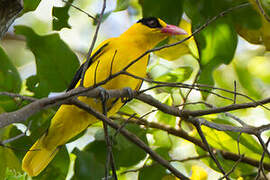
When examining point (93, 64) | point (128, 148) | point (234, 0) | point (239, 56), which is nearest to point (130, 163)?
point (128, 148)

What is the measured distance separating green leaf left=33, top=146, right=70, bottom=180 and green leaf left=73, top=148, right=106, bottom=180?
0.12m

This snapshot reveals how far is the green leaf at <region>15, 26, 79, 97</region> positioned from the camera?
9.34 feet

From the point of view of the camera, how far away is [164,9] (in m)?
2.86

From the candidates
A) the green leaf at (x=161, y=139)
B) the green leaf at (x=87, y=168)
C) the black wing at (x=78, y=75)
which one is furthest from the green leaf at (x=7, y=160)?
the green leaf at (x=161, y=139)

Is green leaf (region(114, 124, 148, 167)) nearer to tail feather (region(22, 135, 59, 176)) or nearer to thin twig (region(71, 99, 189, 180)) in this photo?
tail feather (region(22, 135, 59, 176))

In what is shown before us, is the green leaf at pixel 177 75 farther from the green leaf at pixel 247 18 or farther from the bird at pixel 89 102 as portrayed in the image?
the green leaf at pixel 247 18

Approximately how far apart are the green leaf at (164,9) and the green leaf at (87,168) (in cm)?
110

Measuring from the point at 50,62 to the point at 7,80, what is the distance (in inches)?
13.1

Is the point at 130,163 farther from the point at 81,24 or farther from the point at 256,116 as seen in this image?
the point at 81,24

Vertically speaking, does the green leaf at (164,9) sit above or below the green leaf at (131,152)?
above

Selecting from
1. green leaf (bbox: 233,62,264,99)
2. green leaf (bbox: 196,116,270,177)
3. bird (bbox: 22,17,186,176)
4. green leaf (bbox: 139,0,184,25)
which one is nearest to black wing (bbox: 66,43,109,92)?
bird (bbox: 22,17,186,176)

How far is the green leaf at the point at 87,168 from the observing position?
2.59 meters

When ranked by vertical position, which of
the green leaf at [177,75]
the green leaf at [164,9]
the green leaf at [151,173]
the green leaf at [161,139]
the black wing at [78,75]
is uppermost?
the green leaf at [164,9]

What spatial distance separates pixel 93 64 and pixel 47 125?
0.54 meters
